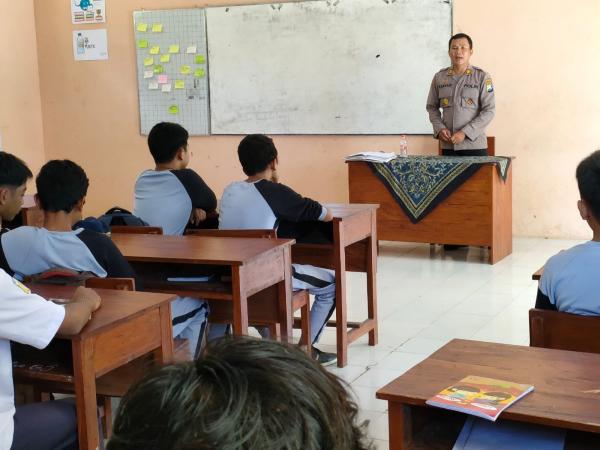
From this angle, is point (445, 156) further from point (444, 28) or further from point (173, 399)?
point (173, 399)

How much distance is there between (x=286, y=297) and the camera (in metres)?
3.33

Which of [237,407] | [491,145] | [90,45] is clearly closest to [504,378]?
[237,407]

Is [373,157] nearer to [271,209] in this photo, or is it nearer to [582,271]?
[271,209]

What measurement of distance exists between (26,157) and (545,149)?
5.02 meters

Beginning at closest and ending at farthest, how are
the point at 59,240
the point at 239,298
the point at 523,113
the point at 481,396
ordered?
1. the point at 481,396
2. the point at 59,240
3. the point at 239,298
4. the point at 523,113

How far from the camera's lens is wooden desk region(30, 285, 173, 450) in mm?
2080

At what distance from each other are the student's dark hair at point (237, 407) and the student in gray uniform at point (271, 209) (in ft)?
9.73

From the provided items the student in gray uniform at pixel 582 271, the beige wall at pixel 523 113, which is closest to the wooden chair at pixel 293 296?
the student in gray uniform at pixel 582 271

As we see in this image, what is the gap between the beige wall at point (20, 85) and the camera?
816cm

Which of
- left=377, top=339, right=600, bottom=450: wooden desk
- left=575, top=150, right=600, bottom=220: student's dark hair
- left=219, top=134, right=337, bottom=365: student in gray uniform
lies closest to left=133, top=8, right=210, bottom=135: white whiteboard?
left=219, top=134, right=337, bottom=365: student in gray uniform

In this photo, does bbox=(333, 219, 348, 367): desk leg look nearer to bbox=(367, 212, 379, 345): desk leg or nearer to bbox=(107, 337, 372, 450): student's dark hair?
bbox=(367, 212, 379, 345): desk leg

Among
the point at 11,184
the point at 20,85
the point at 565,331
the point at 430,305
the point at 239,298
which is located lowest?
the point at 430,305

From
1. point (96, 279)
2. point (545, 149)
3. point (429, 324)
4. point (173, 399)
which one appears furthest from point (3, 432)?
point (545, 149)

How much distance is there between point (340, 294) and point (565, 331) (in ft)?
5.64
